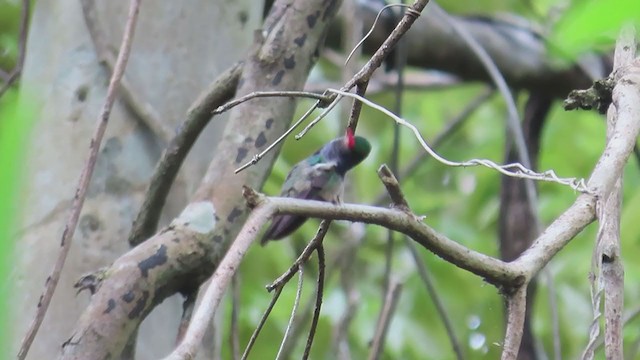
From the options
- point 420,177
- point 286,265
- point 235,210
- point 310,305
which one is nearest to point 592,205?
A: point 235,210

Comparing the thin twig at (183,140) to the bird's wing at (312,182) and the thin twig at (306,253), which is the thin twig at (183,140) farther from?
the thin twig at (306,253)

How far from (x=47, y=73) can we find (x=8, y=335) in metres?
1.01

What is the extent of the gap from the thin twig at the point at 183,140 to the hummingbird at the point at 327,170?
16 centimetres

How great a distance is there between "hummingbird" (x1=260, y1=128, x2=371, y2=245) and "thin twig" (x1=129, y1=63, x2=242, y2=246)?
164 millimetres

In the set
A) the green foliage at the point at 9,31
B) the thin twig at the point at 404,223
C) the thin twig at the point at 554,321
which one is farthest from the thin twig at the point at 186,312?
the green foliage at the point at 9,31

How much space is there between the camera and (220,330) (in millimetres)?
1234

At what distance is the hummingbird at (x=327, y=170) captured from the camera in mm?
896

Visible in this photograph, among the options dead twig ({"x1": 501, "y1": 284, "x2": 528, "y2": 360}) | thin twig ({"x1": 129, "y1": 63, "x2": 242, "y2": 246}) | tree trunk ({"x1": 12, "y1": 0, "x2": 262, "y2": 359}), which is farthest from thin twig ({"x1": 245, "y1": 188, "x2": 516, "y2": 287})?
tree trunk ({"x1": 12, "y1": 0, "x2": 262, "y2": 359})

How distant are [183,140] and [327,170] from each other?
0.72ft

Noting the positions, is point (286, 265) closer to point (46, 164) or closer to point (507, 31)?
point (507, 31)

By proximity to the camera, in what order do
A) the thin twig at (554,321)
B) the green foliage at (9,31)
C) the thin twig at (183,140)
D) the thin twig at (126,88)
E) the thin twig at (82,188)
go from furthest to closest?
the green foliage at (9,31), the thin twig at (554,321), the thin twig at (126,88), the thin twig at (183,140), the thin twig at (82,188)

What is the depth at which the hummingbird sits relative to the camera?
896mm

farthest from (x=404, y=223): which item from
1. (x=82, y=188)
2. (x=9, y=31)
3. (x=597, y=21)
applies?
(x=9, y=31)

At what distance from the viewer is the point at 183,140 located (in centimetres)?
106
